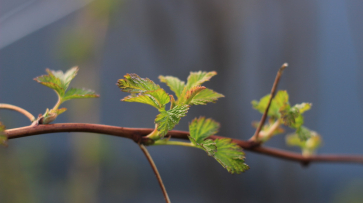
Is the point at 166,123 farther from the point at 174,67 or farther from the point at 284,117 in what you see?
the point at 174,67

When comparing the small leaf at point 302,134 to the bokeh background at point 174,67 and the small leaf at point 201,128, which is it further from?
the bokeh background at point 174,67

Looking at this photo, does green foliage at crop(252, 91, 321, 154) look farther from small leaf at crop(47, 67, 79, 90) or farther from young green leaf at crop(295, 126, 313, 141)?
small leaf at crop(47, 67, 79, 90)

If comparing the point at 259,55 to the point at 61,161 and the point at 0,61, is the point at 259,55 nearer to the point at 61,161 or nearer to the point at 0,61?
the point at 0,61

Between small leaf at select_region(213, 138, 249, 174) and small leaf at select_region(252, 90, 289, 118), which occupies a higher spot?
A: small leaf at select_region(252, 90, 289, 118)

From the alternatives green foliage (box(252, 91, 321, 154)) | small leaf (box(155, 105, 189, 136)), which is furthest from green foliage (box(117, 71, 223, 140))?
green foliage (box(252, 91, 321, 154))

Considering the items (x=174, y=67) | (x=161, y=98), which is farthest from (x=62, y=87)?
(x=174, y=67)

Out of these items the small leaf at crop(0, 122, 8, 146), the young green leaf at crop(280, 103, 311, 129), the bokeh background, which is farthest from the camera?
the bokeh background
